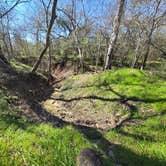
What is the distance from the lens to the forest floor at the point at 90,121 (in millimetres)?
3547

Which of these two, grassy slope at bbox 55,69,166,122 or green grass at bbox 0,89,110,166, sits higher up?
green grass at bbox 0,89,110,166

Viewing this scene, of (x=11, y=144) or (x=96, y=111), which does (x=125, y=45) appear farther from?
(x=11, y=144)

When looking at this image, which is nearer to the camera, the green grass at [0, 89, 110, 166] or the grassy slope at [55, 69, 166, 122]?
the green grass at [0, 89, 110, 166]

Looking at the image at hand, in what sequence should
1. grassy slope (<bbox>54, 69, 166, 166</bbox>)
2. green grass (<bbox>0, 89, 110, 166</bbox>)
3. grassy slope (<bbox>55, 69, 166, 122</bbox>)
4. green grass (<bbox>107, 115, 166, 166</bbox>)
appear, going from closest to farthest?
green grass (<bbox>0, 89, 110, 166</bbox>), green grass (<bbox>107, 115, 166, 166</bbox>), grassy slope (<bbox>54, 69, 166, 166</bbox>), grassy slope (<bbox>55, 69, 166, 122</bbox>)

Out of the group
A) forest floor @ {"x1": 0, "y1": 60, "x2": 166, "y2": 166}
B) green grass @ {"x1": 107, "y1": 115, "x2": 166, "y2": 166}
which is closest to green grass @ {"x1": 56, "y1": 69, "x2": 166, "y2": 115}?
forest floor @ {"x1": 0, "y1": 60, "x2": 166, "y2": 166}

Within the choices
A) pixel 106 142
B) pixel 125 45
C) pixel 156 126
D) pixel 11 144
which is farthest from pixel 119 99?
pixel 125 45

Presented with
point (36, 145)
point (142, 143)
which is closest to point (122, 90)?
point (142, 143)

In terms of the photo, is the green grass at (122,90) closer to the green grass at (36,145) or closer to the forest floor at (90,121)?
the forest floor at (90,121)

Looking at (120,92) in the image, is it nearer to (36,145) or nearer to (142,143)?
(142,143)

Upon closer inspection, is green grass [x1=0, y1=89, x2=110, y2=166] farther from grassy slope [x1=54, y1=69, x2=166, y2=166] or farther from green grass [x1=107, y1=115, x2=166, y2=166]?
grassy slope [x1=54, y1=69, x2=166, y2=166]

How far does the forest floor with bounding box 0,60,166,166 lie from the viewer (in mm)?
3547

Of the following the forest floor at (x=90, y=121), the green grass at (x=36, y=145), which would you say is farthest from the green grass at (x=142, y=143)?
the green grass at (x=36, y=145)

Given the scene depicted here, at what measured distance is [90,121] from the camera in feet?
22.3

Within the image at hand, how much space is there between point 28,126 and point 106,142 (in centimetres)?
162
